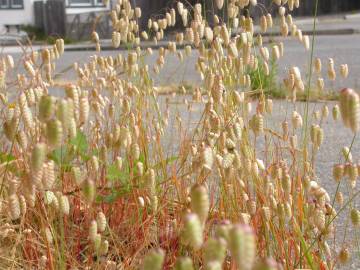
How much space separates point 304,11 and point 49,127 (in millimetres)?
21102

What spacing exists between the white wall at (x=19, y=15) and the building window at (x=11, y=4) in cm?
14

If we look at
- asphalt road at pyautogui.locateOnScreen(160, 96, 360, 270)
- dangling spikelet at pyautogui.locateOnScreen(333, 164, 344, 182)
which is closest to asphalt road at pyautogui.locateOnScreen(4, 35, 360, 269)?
asphalt road at pyautogui.locateOnScreen(160, 96, 360, 270)

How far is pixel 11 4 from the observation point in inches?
888

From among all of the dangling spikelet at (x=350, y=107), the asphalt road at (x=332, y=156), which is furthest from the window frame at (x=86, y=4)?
the dangling spikelet at (x=350, y=107)

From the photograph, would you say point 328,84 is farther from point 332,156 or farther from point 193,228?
point 193,228

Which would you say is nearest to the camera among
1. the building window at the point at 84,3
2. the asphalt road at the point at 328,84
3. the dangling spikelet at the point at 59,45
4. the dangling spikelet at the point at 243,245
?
the dangling spikelet at the point at 243,245

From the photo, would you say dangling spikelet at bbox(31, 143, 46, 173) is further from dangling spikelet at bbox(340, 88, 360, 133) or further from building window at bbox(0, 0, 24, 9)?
building window at bbox(0, 0, 24, 9)

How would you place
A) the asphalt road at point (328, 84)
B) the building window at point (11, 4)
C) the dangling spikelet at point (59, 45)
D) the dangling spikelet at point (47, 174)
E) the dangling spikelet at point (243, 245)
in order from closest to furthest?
the dangling spikelet at point (243, 245) < the dangling spikelet at point (47, 174) < the dangling spikelet at point (59, 45) < the asphalt road at point (328, 84) < the building window at point (11, 4)

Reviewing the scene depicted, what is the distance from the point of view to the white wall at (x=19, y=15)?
22.3m

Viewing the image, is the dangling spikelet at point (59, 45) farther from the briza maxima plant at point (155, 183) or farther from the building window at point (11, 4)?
the building window at point (11, 4)

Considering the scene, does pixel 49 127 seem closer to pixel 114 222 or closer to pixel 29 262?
pixel 29 262

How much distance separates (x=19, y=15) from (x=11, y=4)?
0.51 meters

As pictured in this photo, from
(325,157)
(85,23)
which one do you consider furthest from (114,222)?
(85,23)

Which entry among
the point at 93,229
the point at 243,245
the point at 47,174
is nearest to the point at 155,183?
the point at 93,229
